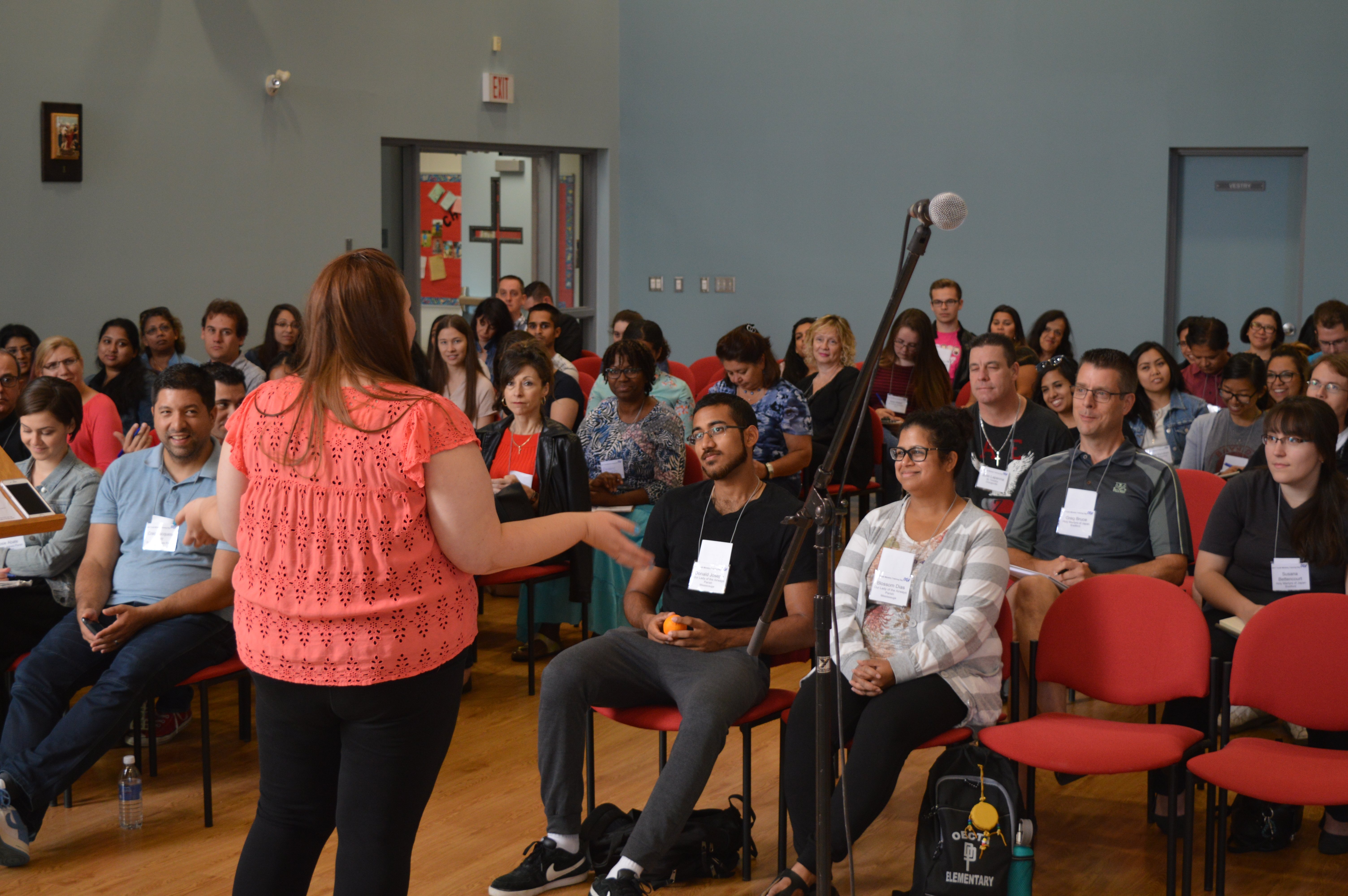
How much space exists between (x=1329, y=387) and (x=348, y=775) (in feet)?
13.2

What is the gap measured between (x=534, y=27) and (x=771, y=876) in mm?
7806

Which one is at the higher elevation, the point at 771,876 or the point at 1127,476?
the point at 1127,476

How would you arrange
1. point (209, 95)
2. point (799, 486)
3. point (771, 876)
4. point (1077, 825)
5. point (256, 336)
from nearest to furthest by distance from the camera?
point (771, 876) < point (1077, 825) < point (799, 486) < point (209, 95) < point (256, 336)

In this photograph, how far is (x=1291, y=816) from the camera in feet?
10.5

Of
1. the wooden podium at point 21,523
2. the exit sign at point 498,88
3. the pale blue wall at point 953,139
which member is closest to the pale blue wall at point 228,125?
the exit sign at point 498,88

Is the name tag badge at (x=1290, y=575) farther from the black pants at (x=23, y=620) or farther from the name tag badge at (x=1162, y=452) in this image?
the black pants at (x=23, y=620)

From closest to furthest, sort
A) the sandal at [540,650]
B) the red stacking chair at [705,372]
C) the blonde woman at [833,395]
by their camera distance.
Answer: the sandal at [540,650], the blonde woman at [833,395], the red stacking chair at [705,372]

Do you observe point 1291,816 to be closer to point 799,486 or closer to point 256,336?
point 799,486

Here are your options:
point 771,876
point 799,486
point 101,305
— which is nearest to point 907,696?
point 771,876

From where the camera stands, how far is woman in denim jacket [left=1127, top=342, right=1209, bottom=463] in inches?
215

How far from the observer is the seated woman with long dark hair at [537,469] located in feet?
14.6

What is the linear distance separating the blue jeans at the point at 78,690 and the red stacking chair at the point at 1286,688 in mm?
2675

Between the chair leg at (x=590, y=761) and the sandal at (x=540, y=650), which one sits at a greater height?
the chair leg at (x=590, y=761)

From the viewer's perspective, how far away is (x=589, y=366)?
7.94m
